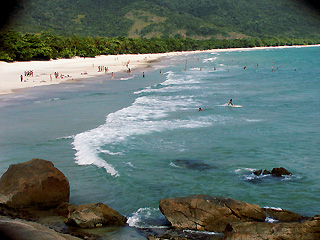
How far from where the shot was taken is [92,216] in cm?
1041

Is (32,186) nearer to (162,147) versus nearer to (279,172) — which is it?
(162,147)

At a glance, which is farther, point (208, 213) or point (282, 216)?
point (282, 216)

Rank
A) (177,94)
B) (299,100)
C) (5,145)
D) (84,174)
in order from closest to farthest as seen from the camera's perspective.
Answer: (84,174) → (5,145) → (299,100) → (177,94)

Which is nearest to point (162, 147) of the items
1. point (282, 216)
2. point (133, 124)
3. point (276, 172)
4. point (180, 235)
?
point (133, 124)

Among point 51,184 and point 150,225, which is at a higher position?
point 51,184

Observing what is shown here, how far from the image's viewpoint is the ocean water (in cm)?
1383

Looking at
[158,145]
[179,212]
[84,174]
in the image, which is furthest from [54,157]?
[179,212]

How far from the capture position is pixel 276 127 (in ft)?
85.0

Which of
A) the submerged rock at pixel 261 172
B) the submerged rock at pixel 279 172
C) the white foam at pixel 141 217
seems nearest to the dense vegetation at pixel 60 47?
the submerged rock at pixel 261 172

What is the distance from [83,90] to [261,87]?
79.6ft

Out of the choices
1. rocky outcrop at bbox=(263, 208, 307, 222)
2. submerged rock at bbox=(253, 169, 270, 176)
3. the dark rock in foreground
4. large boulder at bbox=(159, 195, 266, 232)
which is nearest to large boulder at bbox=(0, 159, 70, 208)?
the dark rock in foreground

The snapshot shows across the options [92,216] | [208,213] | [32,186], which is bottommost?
[92,216]

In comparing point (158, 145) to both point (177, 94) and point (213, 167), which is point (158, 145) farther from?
point (177, 94)

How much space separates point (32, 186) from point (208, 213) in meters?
5.31
